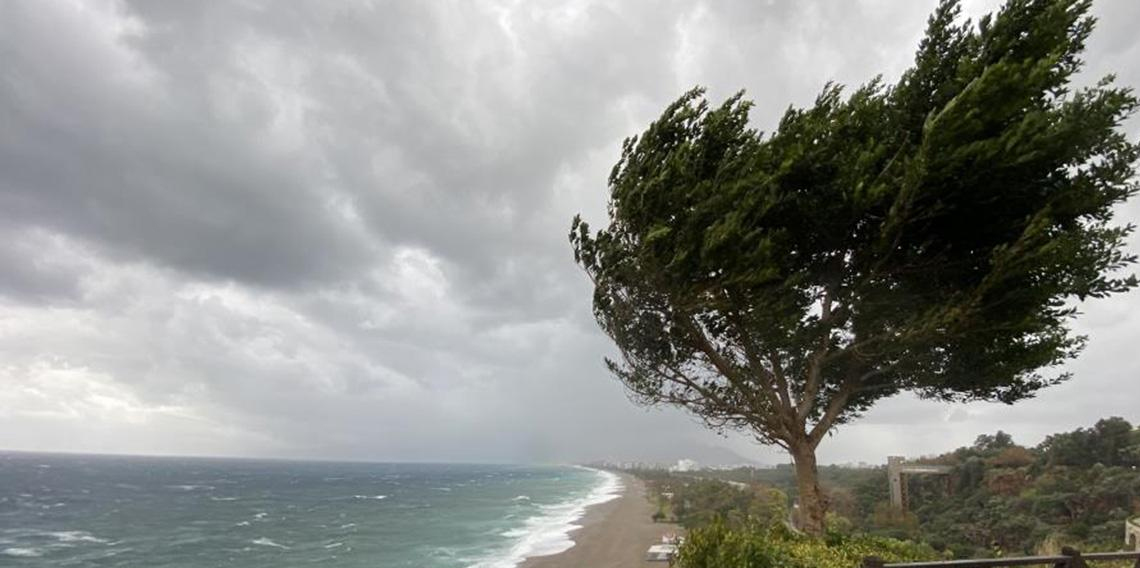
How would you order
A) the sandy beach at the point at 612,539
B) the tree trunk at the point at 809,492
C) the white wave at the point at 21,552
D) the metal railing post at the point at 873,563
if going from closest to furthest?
the metal railing post at the point at 873,563 < the tree trunk at the point at 809,492 < the sandy beach at the point at 612,539 < the white wave at the point at 21,552

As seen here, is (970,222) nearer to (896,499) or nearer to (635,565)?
(635,565)

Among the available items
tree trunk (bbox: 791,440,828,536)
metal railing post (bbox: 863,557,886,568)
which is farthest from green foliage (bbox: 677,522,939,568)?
metal railing post (bbox: 863,557,886,568)

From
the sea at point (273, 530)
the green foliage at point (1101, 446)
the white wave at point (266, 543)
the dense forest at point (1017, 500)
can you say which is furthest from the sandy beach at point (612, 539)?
the green foliage at point (1101, 446)

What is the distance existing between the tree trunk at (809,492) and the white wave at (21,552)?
5947 centimetres

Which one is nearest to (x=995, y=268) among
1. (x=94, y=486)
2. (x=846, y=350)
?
(x=846, y=350)

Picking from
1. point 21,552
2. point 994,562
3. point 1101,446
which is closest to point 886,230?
point 994,562

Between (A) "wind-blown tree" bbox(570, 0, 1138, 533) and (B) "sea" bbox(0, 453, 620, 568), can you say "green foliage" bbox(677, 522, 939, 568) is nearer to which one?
(A) "wind-blown tree" bbox(570, 0, 1138, 533)

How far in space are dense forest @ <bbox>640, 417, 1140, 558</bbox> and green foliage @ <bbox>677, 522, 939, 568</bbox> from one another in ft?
24.6

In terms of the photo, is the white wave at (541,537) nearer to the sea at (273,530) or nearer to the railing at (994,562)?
the sea at (273,530)

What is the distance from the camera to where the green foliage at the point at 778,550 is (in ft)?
36.5

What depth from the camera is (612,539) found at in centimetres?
5444

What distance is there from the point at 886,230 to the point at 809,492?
5.51m

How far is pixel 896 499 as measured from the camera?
1857 inches

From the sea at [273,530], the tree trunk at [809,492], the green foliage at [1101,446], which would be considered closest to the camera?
the tree trunk at [809,492]
